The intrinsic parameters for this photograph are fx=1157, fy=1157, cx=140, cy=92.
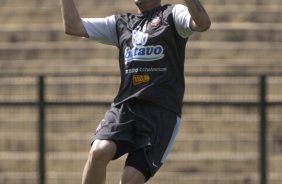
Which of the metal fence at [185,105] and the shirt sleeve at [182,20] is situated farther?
the metal fence at [185,105]

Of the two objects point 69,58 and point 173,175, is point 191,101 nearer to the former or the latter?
point 173,175

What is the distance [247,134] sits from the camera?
42.4 feet

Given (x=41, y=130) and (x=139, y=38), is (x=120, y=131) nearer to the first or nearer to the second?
(x=139, y=38)

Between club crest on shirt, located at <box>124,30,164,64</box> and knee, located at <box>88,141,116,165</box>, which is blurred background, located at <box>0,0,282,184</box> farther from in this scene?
knee, located at <box>88,141,116,165</box>

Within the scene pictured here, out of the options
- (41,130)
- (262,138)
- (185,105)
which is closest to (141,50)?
(185,105)

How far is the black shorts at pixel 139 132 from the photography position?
7.75m

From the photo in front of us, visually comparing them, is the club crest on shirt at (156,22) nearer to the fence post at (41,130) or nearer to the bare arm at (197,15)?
the bare arm at (197,15)

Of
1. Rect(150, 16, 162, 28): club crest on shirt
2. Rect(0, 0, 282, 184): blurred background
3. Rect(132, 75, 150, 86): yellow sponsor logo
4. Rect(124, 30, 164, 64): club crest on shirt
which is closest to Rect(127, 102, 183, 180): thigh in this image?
Rect(132, 75, 150, 86): yellow sponsor logo

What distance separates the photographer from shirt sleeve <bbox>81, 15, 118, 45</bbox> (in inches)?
318

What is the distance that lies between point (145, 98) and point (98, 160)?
52 cm

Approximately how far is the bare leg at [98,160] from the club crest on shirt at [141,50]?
0.58 meters

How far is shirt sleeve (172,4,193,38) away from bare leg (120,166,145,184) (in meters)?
0.96

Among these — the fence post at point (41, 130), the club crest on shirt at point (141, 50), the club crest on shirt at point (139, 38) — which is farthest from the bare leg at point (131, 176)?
the fence post at point (41, 130)

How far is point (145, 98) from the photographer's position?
305 inches
